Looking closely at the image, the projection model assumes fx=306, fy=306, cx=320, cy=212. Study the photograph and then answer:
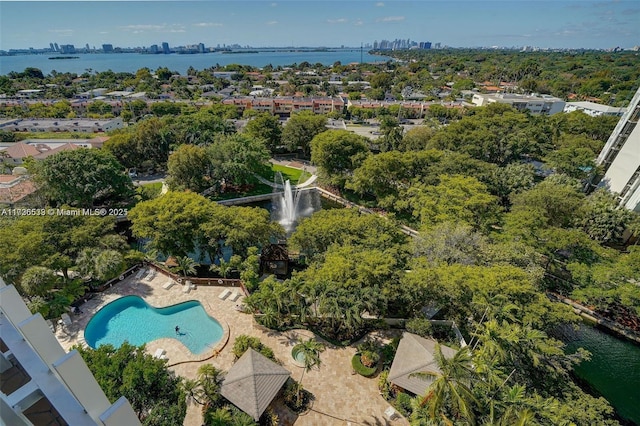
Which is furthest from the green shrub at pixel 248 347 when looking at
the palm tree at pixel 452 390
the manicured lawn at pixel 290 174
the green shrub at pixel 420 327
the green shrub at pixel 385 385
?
the manicured lawn at pixel 290 174

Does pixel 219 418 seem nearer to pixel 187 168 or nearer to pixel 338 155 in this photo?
pixel 187 168

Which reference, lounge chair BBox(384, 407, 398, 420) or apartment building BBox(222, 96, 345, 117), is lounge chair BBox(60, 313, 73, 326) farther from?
apartment building BBox(222, 96, 345, 117)

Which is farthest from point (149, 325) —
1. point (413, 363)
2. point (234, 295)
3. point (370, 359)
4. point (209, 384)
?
point (413, 363)

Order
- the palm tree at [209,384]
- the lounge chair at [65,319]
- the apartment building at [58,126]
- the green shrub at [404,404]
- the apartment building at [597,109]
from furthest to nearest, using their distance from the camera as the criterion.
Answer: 1. the apartment building at [597,109]
2. the apartment building at [58,126]
3. the lounge chair at [65,319]
4. the green shrub at [404,404]
5. the palm tree at [209,384]

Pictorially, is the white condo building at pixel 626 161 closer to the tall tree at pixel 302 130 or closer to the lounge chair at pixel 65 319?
the tall tree at pixel 302 130

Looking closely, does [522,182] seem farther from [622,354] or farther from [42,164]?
[42,164]

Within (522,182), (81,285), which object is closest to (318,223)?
(81,285)
